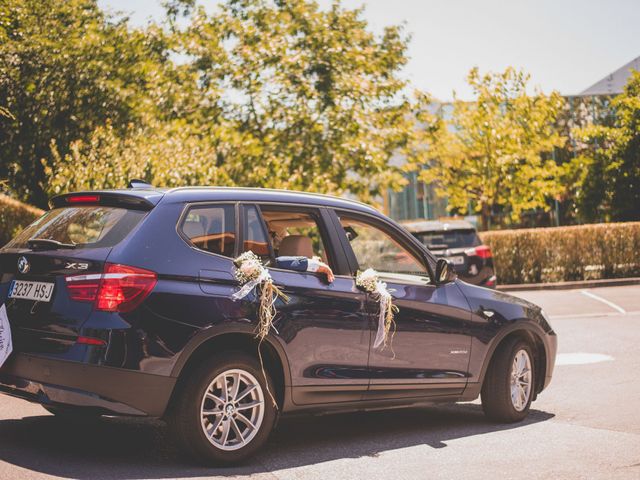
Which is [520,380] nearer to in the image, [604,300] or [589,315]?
[589,315]

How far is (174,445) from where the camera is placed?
253 inches

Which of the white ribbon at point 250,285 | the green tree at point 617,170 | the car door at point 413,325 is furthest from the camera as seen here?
the green tree at point 617,170

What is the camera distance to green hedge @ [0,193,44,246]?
54.1 ft

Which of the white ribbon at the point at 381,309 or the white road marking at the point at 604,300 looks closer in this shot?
the white ribbon at the point at 381,309

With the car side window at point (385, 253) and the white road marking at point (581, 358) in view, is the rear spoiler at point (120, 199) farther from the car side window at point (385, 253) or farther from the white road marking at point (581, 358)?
the white road marking at point (581, 358)

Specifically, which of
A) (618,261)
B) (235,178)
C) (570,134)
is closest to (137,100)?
(235,178)

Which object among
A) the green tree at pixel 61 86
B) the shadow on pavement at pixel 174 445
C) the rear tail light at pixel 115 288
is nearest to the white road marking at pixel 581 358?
the shadow on pavement at pixel 174 445

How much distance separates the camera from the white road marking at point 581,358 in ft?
36.8

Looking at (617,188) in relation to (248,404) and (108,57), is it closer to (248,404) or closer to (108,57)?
(108,57)

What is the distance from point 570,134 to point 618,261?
2306 cm

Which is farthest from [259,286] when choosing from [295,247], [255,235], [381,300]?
[381,300]

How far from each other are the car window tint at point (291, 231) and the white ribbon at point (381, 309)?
1.24ft

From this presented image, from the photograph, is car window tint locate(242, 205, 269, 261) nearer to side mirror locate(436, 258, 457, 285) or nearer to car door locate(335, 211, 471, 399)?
car door locate(335, 211, 471, 399)

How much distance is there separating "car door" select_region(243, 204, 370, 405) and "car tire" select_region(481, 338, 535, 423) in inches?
60.0
